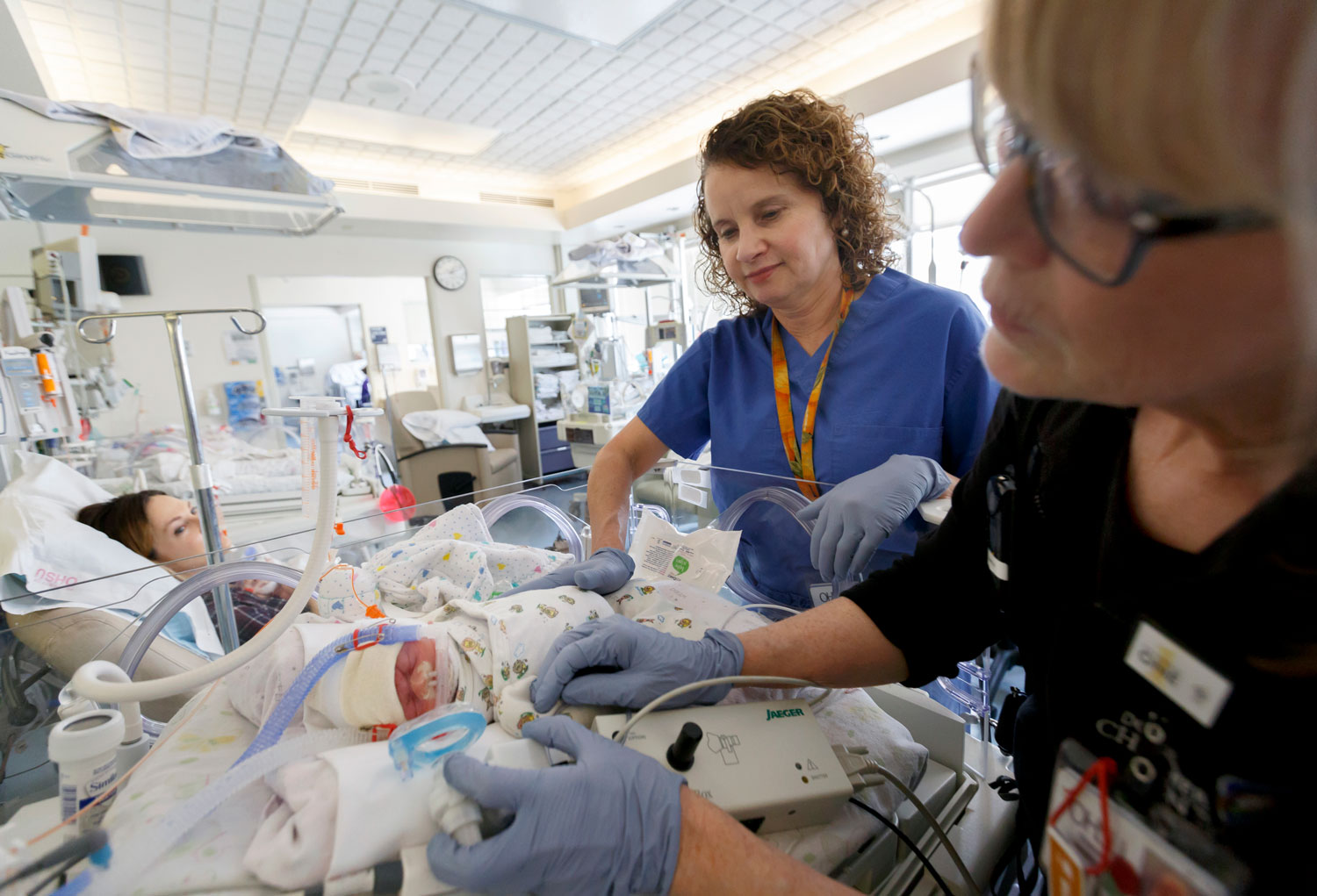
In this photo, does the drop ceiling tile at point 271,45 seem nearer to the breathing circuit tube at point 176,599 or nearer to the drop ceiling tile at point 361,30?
the drop ceiling tile at point 361,30

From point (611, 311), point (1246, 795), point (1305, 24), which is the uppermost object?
point (611, 311)

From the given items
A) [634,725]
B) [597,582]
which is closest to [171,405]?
[597,582]

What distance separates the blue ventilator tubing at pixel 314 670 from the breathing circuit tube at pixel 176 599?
267 millimetres

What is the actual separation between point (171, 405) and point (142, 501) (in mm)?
4240

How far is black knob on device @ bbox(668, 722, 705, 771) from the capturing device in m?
0.63

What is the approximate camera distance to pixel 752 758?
2.23 feet

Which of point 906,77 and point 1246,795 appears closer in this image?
point 1246,795

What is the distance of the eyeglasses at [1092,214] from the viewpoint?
13.0 inches

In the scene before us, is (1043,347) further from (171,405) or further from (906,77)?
(171,405)

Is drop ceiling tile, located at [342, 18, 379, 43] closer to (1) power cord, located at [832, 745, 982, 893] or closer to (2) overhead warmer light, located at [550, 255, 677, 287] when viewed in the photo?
(2) overhead warmer light, located at [550, 255, 677, 287]

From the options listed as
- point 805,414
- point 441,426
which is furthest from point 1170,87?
point 441,426

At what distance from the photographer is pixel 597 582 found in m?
1.10

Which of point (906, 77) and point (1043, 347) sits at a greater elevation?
point (906, 77)

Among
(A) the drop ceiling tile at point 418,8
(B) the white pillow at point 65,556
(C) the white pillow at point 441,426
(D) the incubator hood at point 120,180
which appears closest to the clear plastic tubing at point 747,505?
(B) the white pillow at point 65,556
